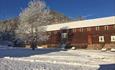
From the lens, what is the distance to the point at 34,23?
4809cm

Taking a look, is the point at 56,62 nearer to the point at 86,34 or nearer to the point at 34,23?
the point at 34,23

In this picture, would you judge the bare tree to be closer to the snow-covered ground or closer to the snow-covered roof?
the snow-covered roof

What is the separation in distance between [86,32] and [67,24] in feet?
22.9

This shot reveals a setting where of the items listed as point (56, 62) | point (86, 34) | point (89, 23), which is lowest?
point (56, 62)

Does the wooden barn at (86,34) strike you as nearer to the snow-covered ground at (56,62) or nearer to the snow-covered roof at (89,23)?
the snow-covered roof at (89,23)

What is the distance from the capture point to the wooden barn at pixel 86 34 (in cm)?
5422

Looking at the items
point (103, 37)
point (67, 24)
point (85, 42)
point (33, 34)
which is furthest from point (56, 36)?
point (33, 34)

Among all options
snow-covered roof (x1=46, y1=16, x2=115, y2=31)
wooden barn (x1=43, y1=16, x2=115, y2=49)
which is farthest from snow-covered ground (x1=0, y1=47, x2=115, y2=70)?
snow-covered roof (x1=46, y1=16, x2=115, y2=31)

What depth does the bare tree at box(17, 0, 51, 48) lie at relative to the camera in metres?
47.9

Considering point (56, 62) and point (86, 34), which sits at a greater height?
point (86, 34)

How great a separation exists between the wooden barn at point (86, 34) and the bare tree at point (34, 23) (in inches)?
480

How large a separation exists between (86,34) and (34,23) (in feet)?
48.7

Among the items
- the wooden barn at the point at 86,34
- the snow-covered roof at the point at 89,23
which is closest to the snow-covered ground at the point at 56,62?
the wooden barn at the point at 86,34

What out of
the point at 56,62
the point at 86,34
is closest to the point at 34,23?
the point at 86,34
